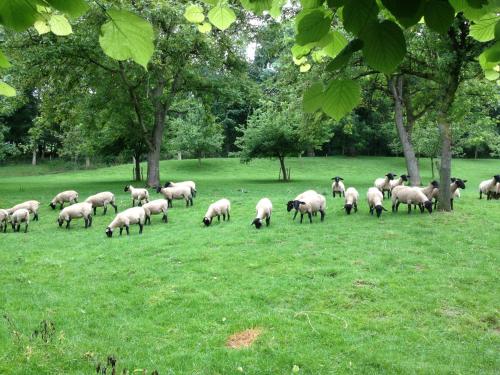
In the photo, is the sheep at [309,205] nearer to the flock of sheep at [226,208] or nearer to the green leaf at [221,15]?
the flock of sheep at [226,208]

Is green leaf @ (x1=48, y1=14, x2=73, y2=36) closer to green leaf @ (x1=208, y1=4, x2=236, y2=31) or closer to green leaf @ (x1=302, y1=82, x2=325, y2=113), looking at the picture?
green leaf @ (x1=208, y1=4, x2=236, y2=31)

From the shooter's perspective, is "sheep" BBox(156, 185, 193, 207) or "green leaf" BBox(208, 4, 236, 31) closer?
"green leaf" BBox(208, 4, 236, 31)

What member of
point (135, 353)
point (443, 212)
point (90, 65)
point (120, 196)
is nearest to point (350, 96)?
point (135, 353)

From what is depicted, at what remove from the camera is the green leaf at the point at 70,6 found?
142cm

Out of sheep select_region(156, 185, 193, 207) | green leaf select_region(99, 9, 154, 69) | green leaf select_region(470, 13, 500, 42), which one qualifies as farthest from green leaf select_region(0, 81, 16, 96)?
sheep select_region(156, 185, 193, 207)

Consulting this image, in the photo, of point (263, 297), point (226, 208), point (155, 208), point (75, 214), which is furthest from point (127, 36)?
point (75, 214)

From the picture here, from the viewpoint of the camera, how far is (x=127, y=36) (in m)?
1.50

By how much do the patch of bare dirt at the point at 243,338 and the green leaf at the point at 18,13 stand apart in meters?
6.34

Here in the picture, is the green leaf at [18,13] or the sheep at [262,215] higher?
the green leaf at [18,13]

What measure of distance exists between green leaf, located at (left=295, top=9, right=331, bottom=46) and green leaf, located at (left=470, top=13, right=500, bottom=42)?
90 centimetres

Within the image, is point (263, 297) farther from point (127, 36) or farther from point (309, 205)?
point (309, 205)

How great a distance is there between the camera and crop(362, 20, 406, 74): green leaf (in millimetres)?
1512

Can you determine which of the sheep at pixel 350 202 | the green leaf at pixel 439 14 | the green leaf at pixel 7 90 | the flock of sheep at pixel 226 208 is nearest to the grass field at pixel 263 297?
the flock of sheep at pixel 226 208

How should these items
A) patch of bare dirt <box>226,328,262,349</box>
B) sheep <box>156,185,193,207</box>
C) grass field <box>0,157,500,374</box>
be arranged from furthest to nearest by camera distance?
sheep <box>156,185,193,207</box> → patch of bare dirt <box>226,328,262,349</box> → grass field <box>0,157,500,374</box>
